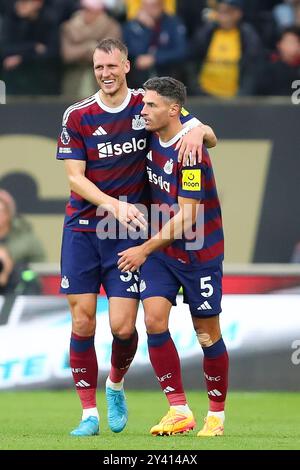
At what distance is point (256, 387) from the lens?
1191cm

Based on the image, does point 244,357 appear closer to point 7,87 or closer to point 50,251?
point 50,251

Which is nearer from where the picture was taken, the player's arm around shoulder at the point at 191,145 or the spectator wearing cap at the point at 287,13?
the player's arm around shoulder at the point at 191,145

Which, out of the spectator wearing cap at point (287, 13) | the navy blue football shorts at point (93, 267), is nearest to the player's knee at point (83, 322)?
the navy blue football shorts at point (93, 267)

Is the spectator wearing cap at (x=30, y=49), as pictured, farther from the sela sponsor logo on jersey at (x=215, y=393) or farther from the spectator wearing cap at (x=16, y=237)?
the sela sponsor logo on jersey at (x=215, y=393)

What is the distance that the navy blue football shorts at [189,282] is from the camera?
820cm

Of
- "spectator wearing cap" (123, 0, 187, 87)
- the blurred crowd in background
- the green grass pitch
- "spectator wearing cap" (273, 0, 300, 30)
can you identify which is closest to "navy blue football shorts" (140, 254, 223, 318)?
the green grass pitch

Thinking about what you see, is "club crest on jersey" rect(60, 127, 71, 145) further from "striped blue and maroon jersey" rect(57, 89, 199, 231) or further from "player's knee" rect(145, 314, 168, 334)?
"player's knee" rect(145, 314, 168, 334)

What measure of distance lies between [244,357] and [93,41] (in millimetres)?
4631

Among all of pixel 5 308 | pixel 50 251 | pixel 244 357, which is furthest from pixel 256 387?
pixel 50 251

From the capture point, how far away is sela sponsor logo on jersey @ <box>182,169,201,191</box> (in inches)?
315

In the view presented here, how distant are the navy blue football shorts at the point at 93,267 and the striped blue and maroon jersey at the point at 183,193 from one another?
317 mm

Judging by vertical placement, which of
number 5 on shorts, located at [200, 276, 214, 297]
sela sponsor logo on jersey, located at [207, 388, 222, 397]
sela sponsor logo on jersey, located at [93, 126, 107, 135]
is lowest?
sela sponsor logo on jersey, located at [207, 388, 222, 397]

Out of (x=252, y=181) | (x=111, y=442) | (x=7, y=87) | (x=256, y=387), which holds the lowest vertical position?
(x=256, y=387)

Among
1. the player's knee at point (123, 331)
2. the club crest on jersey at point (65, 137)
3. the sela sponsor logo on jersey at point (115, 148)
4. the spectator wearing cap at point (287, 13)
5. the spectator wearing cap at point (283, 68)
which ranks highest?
the spectator wearing cap at point (287, 13)
